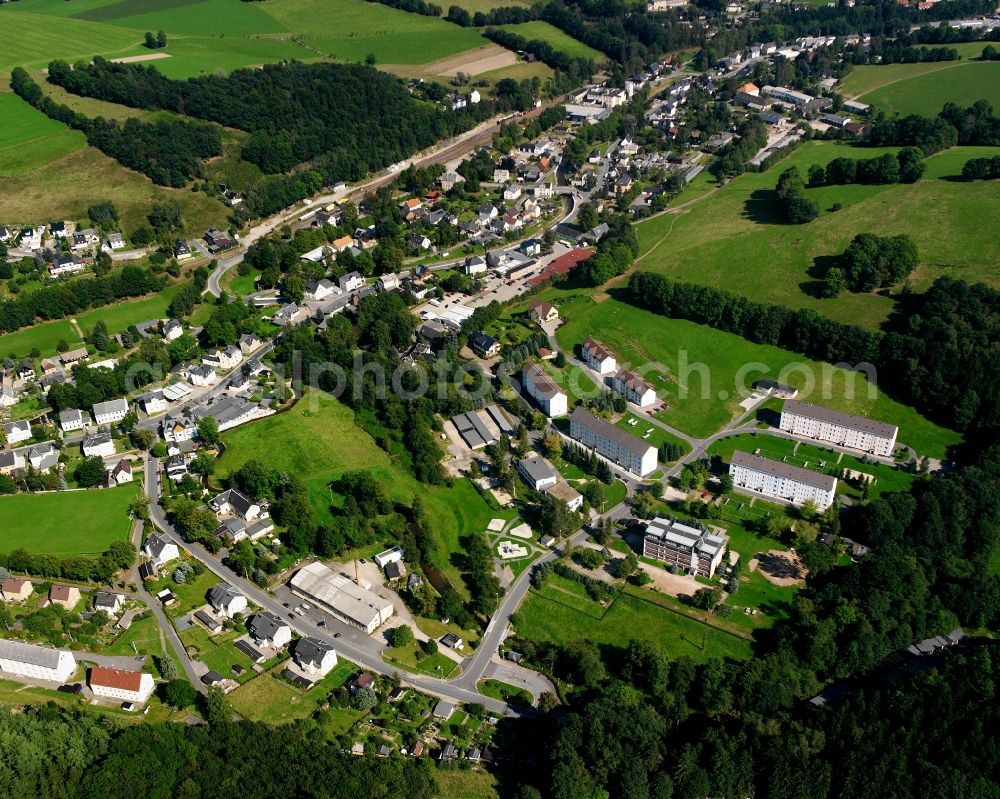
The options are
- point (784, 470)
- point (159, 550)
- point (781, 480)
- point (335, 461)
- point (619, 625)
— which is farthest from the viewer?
point (335, 461)

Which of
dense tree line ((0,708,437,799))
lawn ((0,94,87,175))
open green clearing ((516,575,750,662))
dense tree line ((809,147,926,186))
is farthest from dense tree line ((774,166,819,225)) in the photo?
lawn ((0,94,87,175))

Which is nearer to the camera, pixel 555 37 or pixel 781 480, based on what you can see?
pixel 781 480

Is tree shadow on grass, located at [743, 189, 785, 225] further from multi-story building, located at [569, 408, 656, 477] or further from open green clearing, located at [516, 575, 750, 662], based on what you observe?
open green clearing, located at [516, 575, 750, 662]

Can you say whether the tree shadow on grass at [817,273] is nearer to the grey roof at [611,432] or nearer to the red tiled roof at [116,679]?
the grey roof at [611,432]

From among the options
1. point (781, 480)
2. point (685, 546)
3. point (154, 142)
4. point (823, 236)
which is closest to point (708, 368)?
point (781, 480)

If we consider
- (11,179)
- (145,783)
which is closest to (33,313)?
(11,179)

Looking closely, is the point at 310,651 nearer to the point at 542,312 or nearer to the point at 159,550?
the point at 159,550

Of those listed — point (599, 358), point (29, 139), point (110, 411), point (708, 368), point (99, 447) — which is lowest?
point (99, 447)
